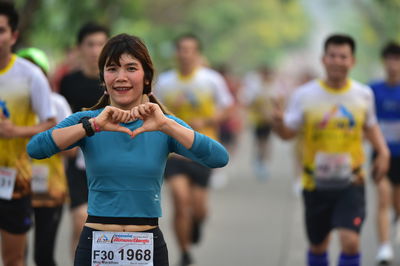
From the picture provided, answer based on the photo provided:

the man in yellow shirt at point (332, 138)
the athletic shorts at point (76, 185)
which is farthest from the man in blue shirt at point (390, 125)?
the athletic shorts at point (76, 185)

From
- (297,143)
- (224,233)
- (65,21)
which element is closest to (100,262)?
(224,233)

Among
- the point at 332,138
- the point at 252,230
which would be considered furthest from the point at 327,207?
the point at 252,230

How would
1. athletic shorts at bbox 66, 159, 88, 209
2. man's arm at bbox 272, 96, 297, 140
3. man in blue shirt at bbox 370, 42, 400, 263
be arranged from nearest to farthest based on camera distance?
man's arm at bbox 272, 96, 297, 140
athletic shorts at bbox 66, 159, 88, 209
man in blue shirt at bbox 370, 42, 400, 263

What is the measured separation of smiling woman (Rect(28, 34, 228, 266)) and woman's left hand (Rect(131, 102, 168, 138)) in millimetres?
71

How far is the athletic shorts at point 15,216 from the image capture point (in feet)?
20.3

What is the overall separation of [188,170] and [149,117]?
5.15m

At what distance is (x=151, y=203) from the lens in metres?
4.72

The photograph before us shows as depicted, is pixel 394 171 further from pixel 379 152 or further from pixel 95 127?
pixel 95 127

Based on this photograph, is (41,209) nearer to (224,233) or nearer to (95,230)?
(95,230)

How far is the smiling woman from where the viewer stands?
182 inches

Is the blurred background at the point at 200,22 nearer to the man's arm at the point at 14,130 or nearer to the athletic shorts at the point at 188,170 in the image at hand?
the athletic shorts at the point at 188,170

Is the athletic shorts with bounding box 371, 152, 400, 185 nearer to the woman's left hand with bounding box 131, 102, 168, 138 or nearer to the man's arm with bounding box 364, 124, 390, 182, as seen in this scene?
the man's arm with bounding box 364, 124, 390, 182

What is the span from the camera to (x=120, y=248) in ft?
15.3

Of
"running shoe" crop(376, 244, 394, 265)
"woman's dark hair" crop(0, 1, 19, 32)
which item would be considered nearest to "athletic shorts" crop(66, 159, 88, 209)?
"woman's dark hair" crop(0, 1, 19, 32)
